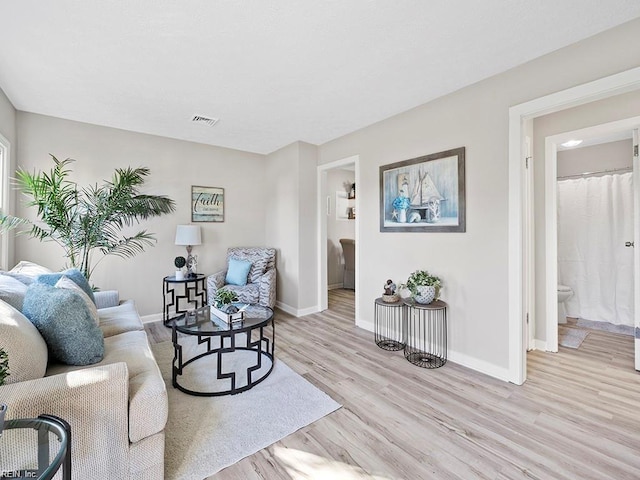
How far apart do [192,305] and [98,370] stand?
3.00m

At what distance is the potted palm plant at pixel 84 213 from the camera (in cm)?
281

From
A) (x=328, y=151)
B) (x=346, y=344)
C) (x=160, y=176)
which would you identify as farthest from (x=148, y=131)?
(x=346, y=344)

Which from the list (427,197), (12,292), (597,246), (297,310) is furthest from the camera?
(297,310)

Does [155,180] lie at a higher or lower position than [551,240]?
higher

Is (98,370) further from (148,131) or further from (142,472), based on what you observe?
(148,131)

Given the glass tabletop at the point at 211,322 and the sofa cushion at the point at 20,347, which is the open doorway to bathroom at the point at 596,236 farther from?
the sofa cushion at the point at 20,347

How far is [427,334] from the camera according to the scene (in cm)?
288

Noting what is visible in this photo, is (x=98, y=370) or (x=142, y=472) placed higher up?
(x=98, y=370)

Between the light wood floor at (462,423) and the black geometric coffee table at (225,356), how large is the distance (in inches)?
13.6

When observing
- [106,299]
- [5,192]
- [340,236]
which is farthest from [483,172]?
[5,192]

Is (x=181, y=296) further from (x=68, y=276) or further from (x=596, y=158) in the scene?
(x=596, y=158)

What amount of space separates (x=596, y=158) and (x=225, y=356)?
5.18 meters

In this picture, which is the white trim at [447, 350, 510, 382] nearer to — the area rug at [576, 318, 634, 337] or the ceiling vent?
the area rug at [576, 318, 634, 337]

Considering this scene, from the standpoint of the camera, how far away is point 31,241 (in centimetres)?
316
